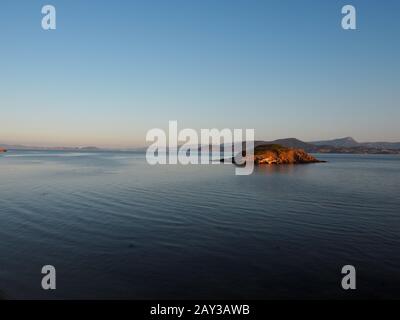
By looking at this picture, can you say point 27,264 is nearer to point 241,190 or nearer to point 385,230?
point 385,230

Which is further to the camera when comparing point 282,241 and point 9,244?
point 282,241

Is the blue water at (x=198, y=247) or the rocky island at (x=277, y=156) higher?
the rocky island at (x=277, y=156)

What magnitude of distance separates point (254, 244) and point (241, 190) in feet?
99.1

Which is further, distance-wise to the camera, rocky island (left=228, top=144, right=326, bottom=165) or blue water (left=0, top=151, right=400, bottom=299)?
rocky island (left=228, top=144, right=326, bottom=165)

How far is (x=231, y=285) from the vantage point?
1647 cm

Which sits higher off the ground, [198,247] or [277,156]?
[277,156]

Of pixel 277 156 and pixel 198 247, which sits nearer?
pixel 198 247

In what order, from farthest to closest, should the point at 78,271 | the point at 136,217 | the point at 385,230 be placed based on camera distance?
1. the point at 136,217
2. the point at 385,230
3. the point at 78,271

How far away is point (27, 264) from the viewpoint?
19.0 meters

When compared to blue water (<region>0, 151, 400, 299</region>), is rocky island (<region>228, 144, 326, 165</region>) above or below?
above

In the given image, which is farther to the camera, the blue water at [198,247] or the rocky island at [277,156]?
the rocky island at [277,156]
